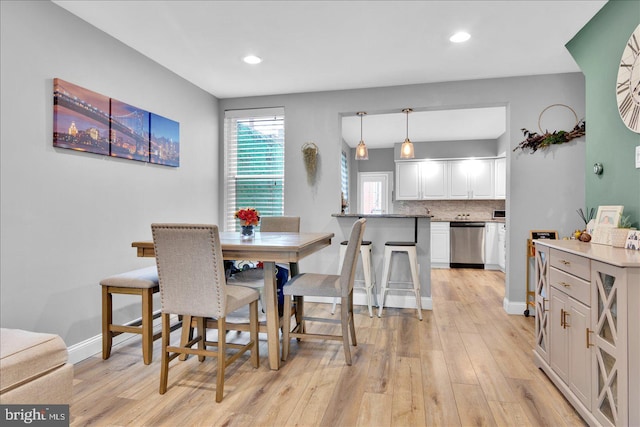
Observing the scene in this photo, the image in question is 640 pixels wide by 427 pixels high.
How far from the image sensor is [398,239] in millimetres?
4047

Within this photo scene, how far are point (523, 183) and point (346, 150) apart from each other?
436 cm

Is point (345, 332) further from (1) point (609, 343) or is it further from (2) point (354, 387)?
(1) point (609, 343)

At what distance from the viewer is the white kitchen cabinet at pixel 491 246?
6.50m

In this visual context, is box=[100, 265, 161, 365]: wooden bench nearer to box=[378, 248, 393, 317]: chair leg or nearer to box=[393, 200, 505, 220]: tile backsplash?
box=[378, 248, 393, 317]: chair leg

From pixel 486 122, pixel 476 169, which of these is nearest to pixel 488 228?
pixel 476 169

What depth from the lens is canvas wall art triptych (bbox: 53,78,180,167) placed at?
96.5 inches

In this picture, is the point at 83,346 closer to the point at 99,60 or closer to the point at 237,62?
the point at 99,60

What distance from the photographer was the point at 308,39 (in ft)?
9.59

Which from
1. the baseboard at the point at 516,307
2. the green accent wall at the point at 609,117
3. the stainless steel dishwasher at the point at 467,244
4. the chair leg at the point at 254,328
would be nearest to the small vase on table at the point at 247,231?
the chair leg at the point at 254,328

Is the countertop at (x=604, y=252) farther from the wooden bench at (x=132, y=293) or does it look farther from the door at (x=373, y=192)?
the door at (x=373, y=192)

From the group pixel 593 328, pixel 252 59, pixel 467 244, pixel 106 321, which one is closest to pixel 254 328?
pixel 106 321

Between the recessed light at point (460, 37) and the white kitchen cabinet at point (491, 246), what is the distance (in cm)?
441

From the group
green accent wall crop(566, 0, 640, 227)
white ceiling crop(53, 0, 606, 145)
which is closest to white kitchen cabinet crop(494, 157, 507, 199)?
white ceiling crop(53, 0, 606, 145)

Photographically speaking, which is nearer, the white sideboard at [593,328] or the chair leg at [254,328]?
the white sideboard at [593,328]
